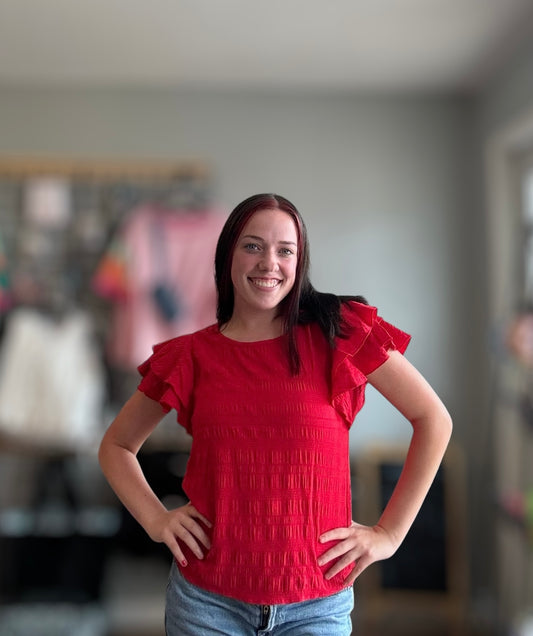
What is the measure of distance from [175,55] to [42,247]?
106 centimetres

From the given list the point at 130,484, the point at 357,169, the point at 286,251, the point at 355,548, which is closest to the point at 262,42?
the point at 357,169

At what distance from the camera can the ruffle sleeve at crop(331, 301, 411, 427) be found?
3.33 ft

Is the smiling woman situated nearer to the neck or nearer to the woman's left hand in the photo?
the neck

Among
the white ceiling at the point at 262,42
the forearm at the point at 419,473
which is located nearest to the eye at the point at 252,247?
the forearm at the point at 419,473

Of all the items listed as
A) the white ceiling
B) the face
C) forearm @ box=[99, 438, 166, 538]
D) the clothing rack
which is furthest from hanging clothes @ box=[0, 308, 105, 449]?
the face

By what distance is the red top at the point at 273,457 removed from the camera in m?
0.98

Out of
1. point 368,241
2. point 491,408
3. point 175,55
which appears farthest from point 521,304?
point 175,55

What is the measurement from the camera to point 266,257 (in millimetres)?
1011

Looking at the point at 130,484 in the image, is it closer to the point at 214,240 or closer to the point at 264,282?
the point at 264,282

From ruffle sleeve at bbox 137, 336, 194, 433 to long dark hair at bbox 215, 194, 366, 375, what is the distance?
115 millimetres

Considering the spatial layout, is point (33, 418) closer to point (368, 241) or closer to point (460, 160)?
point (368, 241)

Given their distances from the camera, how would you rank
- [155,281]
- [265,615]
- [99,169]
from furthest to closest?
[99,169]
[155,281]
[265,615]

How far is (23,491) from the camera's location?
3.32m

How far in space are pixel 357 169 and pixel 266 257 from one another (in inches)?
102
